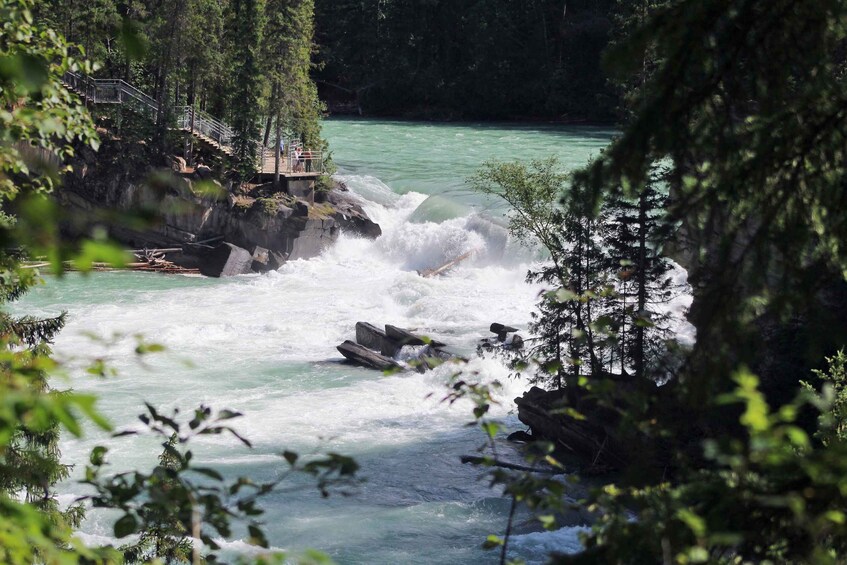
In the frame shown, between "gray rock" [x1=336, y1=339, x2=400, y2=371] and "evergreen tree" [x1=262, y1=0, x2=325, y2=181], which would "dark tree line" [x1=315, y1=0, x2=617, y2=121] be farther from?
"gray rock" [x1=336, y1=339, x2=400, y2=371]

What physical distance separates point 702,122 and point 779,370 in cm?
1163

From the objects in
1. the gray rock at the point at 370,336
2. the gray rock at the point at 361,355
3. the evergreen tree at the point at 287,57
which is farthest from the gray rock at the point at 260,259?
the gray rock at the point at 361,355

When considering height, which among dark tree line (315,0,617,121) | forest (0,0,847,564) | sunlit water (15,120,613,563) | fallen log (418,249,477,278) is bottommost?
sunlit water (15,120,613,563)

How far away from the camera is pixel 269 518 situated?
46.8 feet

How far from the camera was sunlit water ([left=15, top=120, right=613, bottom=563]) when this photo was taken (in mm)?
14180

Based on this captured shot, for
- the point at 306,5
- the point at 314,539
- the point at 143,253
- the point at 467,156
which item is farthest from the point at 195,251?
the point at 314,539

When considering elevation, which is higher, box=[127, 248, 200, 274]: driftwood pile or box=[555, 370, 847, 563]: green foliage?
box=[555, 370, 847, 563]: green foliage

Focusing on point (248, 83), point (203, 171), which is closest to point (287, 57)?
point (248, 83)

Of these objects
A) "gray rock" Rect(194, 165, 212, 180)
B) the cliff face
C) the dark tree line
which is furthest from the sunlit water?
the dark tree line

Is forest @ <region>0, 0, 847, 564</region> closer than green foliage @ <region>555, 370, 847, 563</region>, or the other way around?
forest @ <region>0, 0, 847, 564</region>

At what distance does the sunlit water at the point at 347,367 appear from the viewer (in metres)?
14.2

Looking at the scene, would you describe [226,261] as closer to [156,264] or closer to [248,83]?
[156,264]

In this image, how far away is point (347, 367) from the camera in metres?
21.8

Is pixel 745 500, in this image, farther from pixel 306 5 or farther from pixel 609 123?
pixel 609 123
